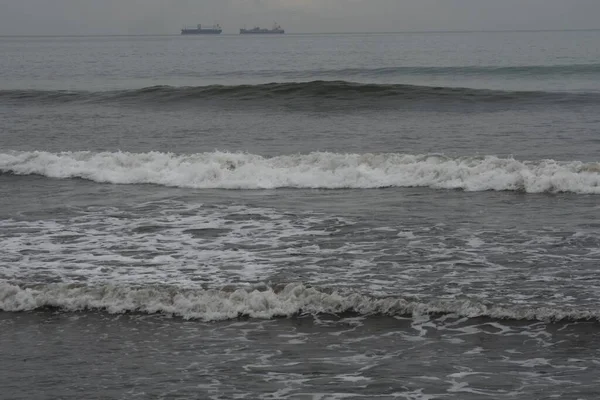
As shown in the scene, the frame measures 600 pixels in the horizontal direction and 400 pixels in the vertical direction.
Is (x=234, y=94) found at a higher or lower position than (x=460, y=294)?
higher

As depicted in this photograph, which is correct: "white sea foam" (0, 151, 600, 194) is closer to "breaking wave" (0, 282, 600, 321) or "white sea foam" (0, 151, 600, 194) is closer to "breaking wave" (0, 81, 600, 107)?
"breaking wave" (0, 282, 600, 321)

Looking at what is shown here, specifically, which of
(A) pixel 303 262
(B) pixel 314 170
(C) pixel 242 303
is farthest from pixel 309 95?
(C) pixel 242 303

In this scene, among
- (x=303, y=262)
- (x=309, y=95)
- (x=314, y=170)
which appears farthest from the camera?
(x=309, y=95)

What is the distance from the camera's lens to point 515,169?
52.2 feet

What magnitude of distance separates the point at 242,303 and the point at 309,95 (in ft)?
77.6

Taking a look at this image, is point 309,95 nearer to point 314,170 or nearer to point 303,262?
point 314,170

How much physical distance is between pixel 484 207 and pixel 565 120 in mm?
11632

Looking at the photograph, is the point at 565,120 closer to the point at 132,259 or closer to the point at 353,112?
the point at 353,112

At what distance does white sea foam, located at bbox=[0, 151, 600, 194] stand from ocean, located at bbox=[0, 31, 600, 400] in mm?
52

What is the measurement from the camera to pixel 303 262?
1041 centimetres

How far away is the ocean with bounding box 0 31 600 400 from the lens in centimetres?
711

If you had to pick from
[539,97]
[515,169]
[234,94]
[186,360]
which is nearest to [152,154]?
[515,169]

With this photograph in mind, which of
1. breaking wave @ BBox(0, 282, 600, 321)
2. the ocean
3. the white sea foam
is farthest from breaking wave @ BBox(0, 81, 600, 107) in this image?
breaking wave @ BBox(0, 282, 600, 321)

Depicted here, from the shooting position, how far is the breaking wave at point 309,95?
2977 cm
